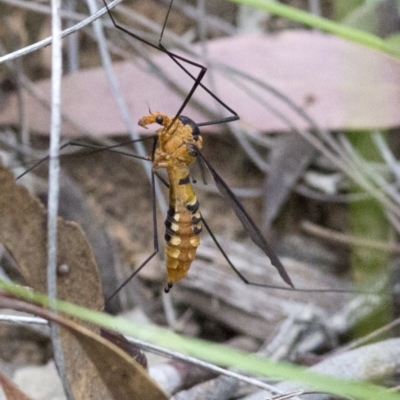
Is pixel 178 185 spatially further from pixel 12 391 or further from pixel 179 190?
pixel 12 391

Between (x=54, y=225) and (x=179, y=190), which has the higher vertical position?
(x=179, y=190)

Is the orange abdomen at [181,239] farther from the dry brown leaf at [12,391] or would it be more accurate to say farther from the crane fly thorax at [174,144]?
the dry brown leaf at [12,391]

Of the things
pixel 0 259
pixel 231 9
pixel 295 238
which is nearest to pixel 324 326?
pixel 295 238

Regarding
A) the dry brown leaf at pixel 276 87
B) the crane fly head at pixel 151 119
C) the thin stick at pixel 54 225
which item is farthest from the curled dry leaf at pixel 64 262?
the dry brown leaf at pixel 276 87

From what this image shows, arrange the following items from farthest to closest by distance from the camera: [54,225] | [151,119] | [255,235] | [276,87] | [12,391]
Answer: [276,87], [151,119], [255,235], [54,225], [12,391]

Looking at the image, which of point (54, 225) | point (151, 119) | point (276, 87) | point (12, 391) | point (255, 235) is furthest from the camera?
point (276, 87)

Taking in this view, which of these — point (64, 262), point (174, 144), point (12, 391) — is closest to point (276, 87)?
point (174, 144)

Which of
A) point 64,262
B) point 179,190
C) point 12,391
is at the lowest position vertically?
point 12,391
